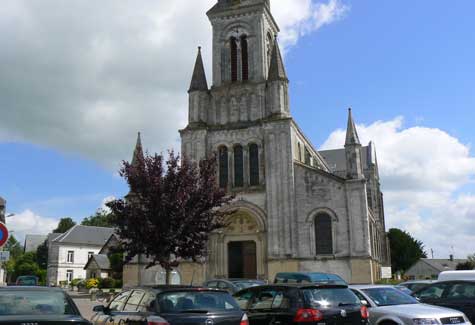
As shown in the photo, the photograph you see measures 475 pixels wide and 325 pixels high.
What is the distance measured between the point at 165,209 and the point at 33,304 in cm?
1459

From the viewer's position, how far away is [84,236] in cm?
7150

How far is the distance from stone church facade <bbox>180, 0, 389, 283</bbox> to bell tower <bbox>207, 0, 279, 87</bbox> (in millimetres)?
75

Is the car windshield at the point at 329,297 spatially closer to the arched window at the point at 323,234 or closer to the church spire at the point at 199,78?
the arched window at the point at 323,234

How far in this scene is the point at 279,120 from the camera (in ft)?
107

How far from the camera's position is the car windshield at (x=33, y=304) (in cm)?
708

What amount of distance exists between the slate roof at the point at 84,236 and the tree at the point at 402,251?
44679 millimetres

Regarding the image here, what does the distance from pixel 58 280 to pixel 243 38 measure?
4572cm

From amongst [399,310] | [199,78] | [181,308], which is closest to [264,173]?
[199,78]

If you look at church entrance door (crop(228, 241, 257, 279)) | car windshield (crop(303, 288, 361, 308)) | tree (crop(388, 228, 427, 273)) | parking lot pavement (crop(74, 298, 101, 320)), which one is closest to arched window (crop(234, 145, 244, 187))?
church entrance door (crop(228, 241, 257, 279))

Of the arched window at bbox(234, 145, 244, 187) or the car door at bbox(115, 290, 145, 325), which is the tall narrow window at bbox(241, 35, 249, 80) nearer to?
the arched window at bbox(234, 145, 244, 187)

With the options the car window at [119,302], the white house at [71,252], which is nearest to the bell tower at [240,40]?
the car window at [119,302]

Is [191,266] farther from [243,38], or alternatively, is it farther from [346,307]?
[346,307]

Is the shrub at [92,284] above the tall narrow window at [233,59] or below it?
below

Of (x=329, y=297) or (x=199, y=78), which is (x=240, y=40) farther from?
(x=329, y=297)
